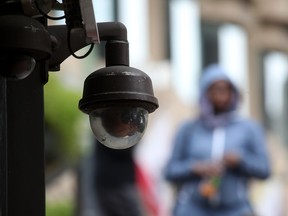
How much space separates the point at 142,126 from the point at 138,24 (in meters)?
17.5

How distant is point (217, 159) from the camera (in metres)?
8.63

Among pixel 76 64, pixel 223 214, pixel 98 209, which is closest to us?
pixel 223 214

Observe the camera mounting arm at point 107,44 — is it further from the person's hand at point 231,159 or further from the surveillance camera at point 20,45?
the person's hand at point 231,159

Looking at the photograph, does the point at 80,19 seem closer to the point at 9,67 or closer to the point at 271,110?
the point at 9,67

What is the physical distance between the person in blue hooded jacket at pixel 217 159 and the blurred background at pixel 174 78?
0.95m

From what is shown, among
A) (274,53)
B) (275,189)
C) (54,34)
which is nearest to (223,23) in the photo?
(274,53)

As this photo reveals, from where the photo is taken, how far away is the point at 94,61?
19922 mm

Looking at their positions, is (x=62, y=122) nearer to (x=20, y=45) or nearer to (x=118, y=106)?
(x=118, y=106)

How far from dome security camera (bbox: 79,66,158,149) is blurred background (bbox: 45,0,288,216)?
4591 mm

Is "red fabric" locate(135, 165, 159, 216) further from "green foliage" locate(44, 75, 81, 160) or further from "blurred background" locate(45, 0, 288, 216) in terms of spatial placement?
"green foliage" locate(44, 75, 81, 160)

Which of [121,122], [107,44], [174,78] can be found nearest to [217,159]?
[107,44]

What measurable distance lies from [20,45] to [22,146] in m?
0.54

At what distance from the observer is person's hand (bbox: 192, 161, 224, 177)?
8.50 meters

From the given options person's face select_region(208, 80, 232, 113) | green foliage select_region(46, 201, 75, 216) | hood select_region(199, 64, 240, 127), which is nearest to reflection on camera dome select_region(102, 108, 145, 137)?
hood select_region(199, 64, 240, 127)
